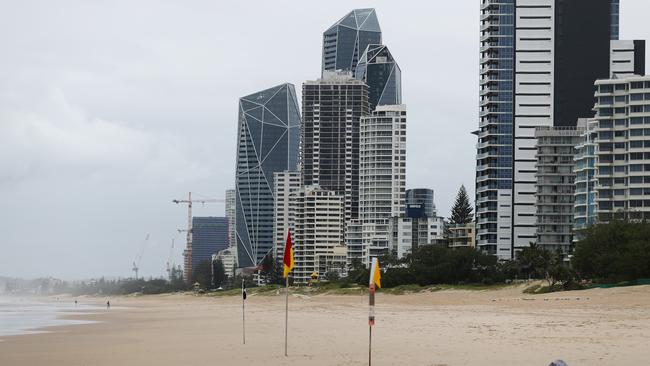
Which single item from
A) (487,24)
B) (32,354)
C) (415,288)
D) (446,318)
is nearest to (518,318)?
(446,318)

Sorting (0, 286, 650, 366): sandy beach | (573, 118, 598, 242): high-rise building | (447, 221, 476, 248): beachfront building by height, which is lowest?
(0, 286, 650, 366): sandy beach

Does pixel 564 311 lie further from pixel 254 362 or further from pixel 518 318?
pixel 254 362

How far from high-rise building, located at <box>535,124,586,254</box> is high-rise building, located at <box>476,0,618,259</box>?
9511 millimetres

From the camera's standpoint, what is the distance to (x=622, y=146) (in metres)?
109

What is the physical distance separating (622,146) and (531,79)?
99.7 feet

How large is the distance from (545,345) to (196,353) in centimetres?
1110

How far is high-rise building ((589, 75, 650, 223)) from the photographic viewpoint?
107 metres

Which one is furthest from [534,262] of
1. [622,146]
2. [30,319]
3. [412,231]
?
[412,231]

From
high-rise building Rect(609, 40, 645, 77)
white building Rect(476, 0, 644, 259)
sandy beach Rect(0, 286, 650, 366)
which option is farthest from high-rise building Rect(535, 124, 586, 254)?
sandy beach Rect(0, 286, 650, 366)

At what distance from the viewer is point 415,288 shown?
104 metres

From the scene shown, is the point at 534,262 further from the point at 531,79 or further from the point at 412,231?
the point at 412,231

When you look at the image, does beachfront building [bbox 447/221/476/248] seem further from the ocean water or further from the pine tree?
the ocean water

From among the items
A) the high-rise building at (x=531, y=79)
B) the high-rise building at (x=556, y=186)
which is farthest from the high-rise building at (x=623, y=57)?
the high-rise building at (x=556, y=186)

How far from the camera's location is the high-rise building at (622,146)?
10725 centimetres
